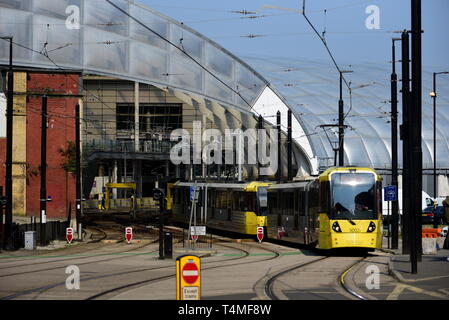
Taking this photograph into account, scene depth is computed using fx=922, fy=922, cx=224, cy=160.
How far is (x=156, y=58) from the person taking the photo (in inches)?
2490

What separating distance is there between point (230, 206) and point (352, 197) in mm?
17123

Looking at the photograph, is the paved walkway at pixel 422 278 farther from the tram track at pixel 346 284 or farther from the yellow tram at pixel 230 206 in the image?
the yellow tram at pixel 230 206

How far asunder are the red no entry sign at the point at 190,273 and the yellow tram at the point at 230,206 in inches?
1113

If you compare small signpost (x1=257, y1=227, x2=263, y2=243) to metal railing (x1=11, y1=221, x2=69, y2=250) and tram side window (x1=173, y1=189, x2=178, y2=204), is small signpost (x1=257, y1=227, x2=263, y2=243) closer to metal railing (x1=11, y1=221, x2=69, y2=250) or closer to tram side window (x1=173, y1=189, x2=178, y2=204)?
metal railing (x1=11, y1=221, x2=69, y2=250)

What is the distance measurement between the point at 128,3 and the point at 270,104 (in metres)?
21.6

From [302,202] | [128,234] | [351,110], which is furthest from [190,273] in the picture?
[351,110]

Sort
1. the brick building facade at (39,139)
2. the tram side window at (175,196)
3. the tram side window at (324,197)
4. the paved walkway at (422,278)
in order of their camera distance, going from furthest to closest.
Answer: the tram side window at (175,196)
the brick building facade at (39,139)
the tram side window at (324,197)
the paved walkway at (422,278)

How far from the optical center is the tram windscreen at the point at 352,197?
3134cm

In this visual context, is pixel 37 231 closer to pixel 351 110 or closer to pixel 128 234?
pixel 128 234

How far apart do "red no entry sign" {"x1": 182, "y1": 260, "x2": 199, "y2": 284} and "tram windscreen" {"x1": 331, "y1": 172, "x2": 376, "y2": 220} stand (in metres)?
17.7

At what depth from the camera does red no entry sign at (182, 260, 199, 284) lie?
14.0 meters

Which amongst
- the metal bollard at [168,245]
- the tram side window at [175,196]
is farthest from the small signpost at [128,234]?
the tram side window at [175,196]

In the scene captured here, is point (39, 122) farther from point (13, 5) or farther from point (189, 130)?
point (189, 130)
